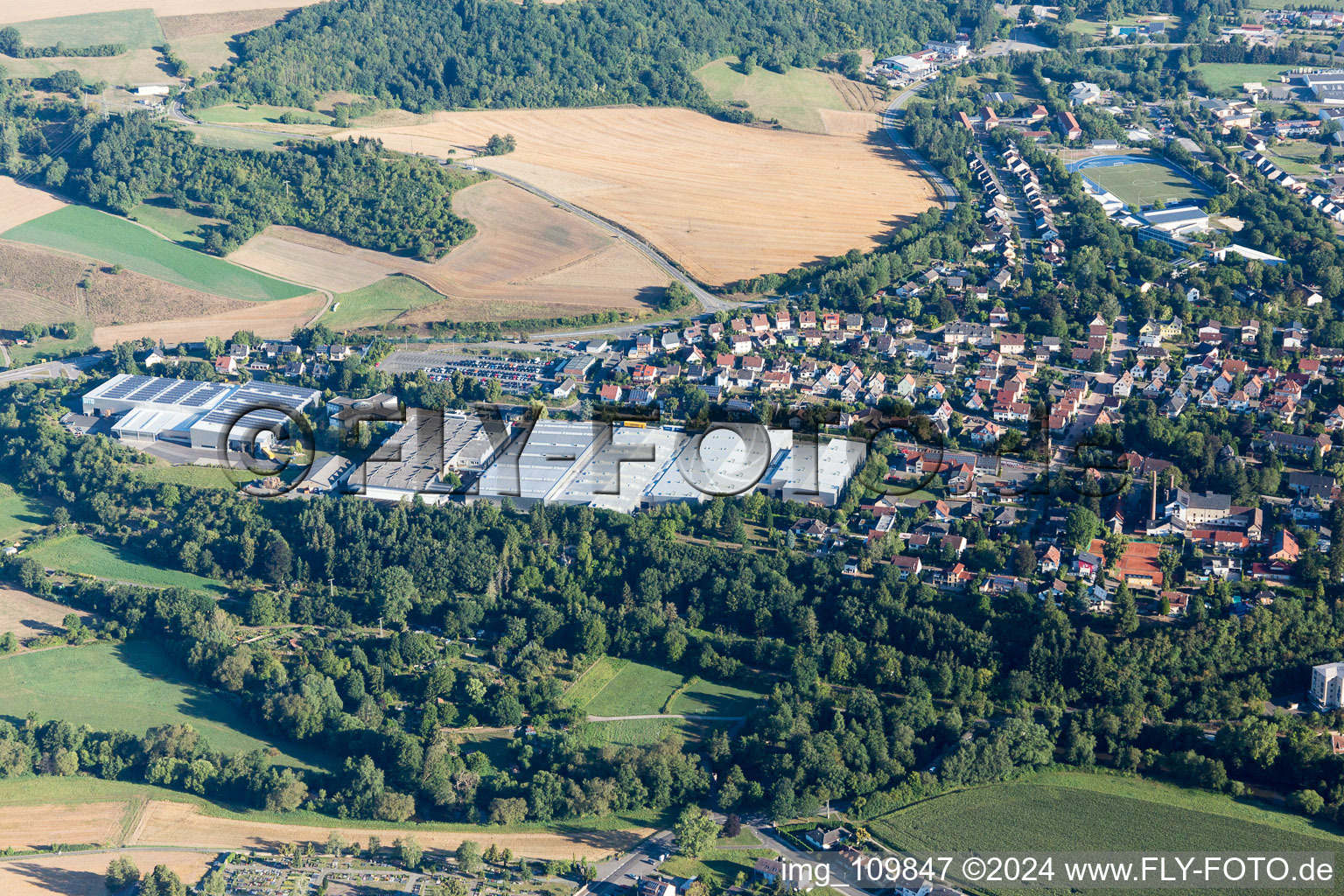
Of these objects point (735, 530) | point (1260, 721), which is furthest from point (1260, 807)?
point (735, 530)

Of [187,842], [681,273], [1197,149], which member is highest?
[1197,149]

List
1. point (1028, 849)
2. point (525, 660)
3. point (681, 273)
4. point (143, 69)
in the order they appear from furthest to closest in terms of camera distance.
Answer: point (143, 69) < point (681, 273) < point (525, 660) < point (1028, 849)

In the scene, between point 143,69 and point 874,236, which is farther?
point 143,69

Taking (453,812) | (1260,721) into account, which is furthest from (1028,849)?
(453,812)

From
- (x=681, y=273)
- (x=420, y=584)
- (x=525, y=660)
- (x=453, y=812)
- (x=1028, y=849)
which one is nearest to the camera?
(x=1028, y=849)

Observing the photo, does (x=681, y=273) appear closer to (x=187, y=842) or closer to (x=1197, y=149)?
(x=1197, y=149)

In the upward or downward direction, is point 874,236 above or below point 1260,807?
above

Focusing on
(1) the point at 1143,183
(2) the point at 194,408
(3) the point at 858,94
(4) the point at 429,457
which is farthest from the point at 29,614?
(3) the point at 858,94

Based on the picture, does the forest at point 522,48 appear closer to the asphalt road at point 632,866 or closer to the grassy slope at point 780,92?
the grassy slope at point 780,92

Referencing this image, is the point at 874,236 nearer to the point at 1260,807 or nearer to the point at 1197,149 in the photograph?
the point at 1197,149
